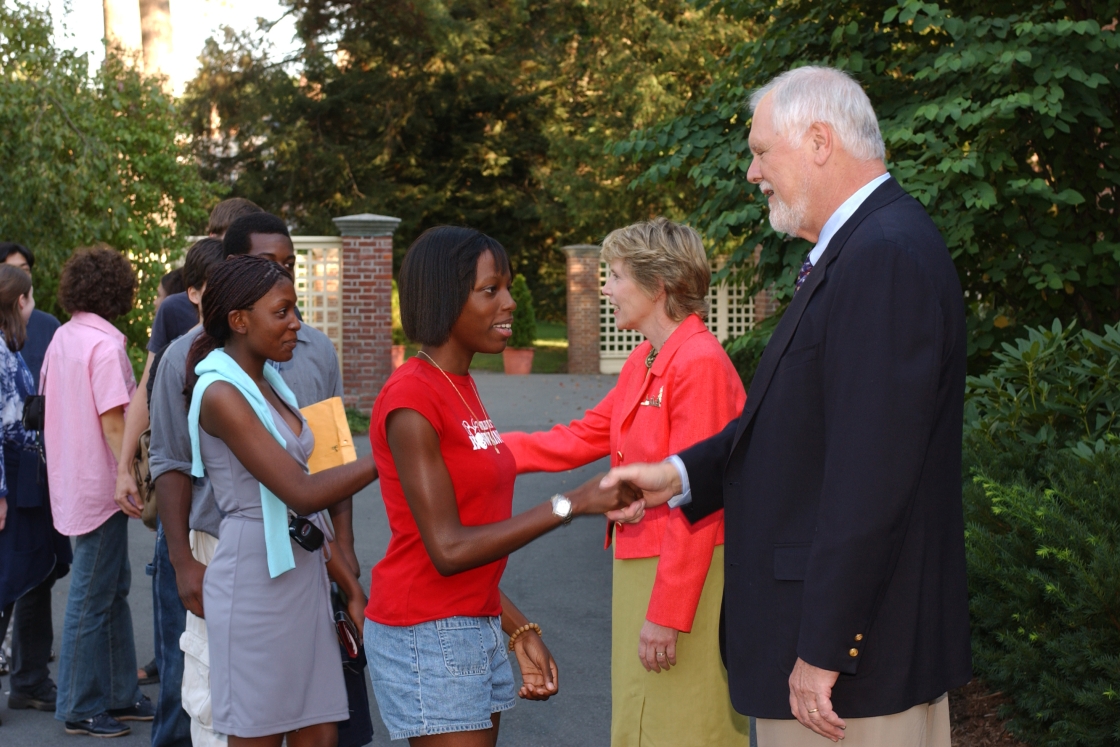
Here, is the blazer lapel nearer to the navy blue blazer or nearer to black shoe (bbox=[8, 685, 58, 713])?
the navy blue blazer

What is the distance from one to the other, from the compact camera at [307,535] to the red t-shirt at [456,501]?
453 millimetres

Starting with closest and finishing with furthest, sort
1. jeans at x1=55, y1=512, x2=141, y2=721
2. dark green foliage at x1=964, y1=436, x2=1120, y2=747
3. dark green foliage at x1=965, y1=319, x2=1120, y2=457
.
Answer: dark green foliage at x1=964, y1=436, x2=1120, y2=747, dark green foliage at x1=965, y1=319, x2=1120, y2=457, jeans at x1=55, y1=512, x2=141, y2=721

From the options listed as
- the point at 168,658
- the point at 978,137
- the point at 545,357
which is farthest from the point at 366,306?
the point at 168,658

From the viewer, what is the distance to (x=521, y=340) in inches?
906

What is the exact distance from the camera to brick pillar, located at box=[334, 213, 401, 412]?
15195mm

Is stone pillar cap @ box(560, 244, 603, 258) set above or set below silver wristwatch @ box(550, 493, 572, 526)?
above

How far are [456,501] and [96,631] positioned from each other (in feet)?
10.2

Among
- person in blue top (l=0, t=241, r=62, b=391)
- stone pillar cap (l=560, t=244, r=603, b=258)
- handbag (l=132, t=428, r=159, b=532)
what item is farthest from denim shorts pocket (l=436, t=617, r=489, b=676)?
stone pillar cap (l=560, t=244, r=603, b=258)

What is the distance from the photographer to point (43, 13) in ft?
42.3

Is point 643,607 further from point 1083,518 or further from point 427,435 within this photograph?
point 1083,518

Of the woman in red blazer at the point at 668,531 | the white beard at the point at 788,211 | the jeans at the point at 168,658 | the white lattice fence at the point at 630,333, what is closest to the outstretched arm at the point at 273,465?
the woman in red blazer at the point at 668,531

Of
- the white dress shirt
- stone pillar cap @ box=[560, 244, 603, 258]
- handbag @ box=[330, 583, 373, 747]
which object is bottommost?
handbag @ box=[330, 583, 373, 747]

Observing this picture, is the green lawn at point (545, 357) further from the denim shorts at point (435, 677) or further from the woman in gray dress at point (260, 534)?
the denim shorts at point (435, 677)

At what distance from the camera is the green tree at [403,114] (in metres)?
30.2
